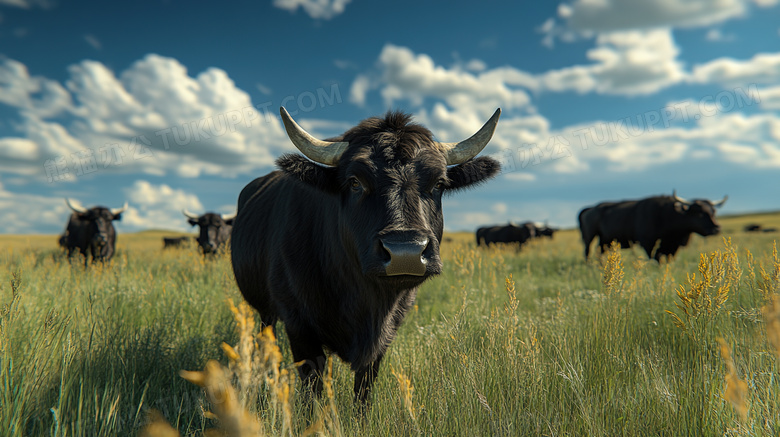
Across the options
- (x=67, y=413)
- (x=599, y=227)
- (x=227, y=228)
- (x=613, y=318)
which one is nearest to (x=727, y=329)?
(x=613, y=318)

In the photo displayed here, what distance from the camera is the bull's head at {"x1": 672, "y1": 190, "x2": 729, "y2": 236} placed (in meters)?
15.4

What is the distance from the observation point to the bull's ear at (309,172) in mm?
3463

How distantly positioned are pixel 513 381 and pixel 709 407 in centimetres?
121

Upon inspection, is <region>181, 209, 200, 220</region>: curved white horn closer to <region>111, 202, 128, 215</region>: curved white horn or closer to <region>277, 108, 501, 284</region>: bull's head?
<region>111, 202, 128, 215</region>: curved white horn

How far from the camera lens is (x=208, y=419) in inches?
130

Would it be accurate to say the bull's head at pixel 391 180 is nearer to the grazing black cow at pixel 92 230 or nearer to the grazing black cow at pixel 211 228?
the grazing black cow at pixel 211 228

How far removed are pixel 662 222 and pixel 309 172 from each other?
16901 mm

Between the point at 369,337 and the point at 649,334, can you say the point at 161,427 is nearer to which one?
the point at 369,337

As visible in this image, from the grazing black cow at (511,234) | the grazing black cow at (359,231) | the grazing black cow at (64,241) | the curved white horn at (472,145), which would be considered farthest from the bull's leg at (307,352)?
the grazing black cow at (511,234)

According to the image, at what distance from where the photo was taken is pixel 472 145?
4.04m

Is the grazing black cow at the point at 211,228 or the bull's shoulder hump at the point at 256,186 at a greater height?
the bull's shoulder hump at the point at 256,186

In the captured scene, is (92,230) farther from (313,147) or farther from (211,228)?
(313,147)

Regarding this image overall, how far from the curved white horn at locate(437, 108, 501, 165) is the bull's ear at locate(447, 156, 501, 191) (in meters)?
0.07

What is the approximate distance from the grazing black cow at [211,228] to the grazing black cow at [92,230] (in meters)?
2.42
